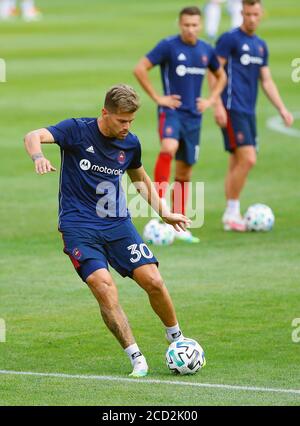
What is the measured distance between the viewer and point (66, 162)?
10.2m

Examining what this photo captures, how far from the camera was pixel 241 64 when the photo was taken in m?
17.5

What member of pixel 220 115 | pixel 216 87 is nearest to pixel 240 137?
pixel 220 115

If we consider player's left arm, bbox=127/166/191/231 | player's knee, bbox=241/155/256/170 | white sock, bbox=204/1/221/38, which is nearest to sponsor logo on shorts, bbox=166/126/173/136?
player's knee, bbox=241/155/256/170

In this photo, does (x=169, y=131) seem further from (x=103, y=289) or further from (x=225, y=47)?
(x=103, y=289)

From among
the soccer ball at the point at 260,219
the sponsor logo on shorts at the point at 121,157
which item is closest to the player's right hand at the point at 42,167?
the sponsor logo on shorts at the point at 121,157

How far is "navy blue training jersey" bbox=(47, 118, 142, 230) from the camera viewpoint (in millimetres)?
10086

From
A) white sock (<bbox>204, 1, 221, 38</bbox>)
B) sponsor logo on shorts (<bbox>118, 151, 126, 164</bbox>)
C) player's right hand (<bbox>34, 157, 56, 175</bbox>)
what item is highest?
player's right hand (<bbox>34, 157, 56, 175</bbox>)

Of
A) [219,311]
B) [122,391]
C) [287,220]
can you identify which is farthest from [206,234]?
[122,391]

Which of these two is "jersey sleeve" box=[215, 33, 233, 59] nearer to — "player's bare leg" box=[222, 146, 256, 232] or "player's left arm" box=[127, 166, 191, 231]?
"player's bare leg" box=[222, 146, 256, 232]

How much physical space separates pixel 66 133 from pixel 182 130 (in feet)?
21.9

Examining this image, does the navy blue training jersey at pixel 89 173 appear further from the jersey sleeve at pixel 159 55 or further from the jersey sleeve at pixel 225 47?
the jersey sleeve at pixel 225 47

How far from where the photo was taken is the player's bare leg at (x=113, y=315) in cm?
975

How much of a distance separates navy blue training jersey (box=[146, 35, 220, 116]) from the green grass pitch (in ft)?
6.33

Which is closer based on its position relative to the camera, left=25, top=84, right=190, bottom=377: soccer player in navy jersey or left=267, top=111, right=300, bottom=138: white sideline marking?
left=25, top=84, right=190, bottom=377: soccer player in navy jersey
